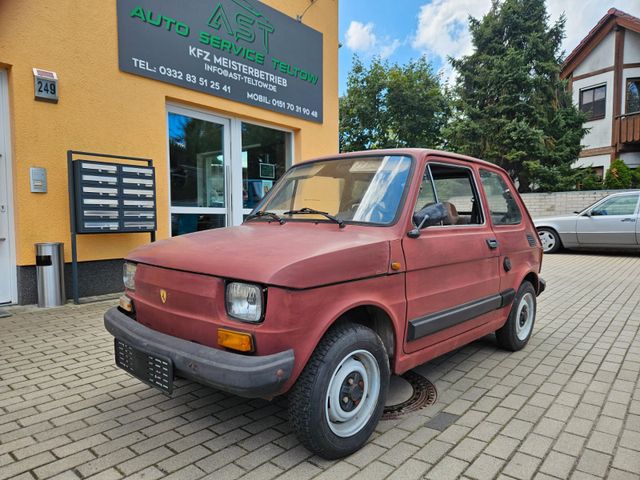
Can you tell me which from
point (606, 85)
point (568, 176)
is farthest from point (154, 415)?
point (606, 85)

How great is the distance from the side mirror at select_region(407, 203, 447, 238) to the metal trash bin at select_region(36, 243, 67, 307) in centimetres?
483

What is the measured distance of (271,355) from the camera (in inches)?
81.8

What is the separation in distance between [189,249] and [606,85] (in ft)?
84.9

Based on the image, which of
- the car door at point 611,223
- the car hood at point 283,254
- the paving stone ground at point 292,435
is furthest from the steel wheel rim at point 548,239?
the car hood at point 283,254

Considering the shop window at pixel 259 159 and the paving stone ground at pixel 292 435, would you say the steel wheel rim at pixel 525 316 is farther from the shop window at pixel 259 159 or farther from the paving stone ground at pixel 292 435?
the shop window at pixel 259 159

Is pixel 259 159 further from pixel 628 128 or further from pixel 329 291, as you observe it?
pixel 628 128

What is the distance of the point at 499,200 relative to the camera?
4176 mm

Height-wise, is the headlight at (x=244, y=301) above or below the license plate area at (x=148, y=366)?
above

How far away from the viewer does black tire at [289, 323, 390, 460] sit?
2189mm

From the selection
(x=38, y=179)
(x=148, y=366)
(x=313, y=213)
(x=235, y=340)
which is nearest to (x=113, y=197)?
(x=38, y=179)

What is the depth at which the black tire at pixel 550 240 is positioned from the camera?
12477mm

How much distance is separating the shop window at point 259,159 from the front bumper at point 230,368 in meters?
6.20

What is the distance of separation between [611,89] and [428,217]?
24360mm

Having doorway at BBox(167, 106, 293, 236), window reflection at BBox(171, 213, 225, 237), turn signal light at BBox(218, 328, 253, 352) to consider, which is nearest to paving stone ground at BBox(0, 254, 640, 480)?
turn signal light at BBox(218, 328, 253, 352)
